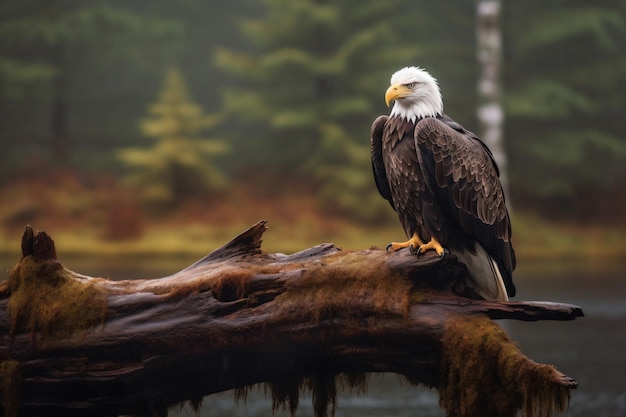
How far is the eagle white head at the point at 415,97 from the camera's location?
4.39m

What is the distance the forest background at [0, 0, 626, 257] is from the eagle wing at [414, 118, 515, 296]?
10510 millimetres

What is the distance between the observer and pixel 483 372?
386 centimetres

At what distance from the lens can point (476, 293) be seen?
423 cm

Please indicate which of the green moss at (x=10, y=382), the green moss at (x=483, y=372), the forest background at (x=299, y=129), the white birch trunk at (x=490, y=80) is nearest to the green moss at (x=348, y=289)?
the green moss at (x=483, y=372)

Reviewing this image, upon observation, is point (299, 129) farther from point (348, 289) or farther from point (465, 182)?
point (348, 289)

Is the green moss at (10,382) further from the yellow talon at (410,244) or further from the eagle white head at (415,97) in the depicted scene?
the eagle white head at (415,97)

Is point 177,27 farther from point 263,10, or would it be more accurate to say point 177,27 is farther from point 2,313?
point 2,313

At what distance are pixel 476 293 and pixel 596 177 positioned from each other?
534 inches

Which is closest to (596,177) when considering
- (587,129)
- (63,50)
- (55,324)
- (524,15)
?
(587,129)

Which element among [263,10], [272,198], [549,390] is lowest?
[549,390]

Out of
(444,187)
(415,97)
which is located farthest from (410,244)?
(415,97)

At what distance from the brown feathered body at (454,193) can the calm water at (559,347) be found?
761 millimetres

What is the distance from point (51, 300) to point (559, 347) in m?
6.40

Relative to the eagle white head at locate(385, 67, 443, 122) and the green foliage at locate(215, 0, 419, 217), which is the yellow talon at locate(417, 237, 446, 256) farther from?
the green foliage at locate(215, 0, 419, 217)
